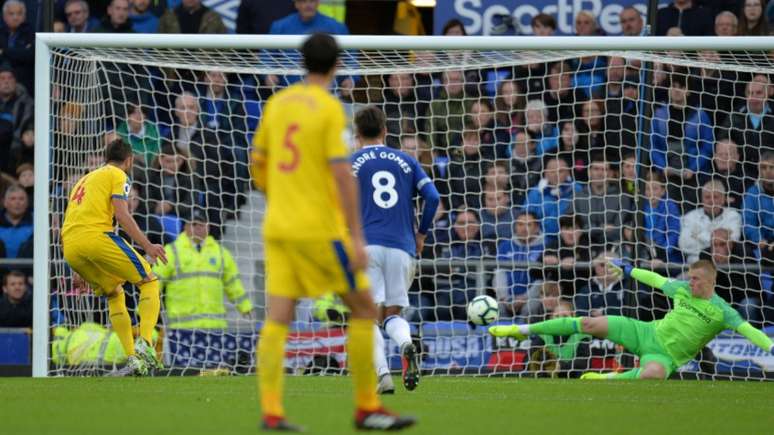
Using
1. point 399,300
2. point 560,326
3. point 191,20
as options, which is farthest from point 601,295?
point 191,20

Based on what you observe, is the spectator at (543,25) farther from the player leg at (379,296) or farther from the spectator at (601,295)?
the player leg at (379,296)

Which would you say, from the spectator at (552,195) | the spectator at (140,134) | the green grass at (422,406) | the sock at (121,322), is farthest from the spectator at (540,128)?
the sock at (121,322)

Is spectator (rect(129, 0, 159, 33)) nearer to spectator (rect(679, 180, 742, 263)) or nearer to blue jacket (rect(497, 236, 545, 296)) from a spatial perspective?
blue jacket (rect(497, 236, 545, 296))

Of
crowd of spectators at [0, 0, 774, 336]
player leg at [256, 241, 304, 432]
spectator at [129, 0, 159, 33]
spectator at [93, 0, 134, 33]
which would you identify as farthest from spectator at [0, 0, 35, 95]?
player leg at [256, 241, 304, 432]

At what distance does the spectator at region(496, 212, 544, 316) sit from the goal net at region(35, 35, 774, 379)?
19 millimetres

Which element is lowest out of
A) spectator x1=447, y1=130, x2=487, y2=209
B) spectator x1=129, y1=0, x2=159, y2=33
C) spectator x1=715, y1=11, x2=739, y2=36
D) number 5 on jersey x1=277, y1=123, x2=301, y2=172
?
number 5 on jersey x1=277, y1=123, x2=301, y2=172

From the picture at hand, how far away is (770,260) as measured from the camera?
13477 millimetres

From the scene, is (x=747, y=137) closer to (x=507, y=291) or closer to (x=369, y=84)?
(x=507, y=291)

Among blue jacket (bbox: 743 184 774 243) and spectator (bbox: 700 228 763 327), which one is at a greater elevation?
blue jacket (bbox: 743 184 774 243)

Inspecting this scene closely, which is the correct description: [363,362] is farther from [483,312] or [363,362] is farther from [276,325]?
[483,312]

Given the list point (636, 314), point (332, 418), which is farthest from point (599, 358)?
point (332, 418)

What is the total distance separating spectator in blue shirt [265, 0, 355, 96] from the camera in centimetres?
1461

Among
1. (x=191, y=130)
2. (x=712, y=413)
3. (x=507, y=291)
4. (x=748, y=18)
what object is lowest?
(x=712, y=413)

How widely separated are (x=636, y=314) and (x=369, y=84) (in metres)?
3.56
